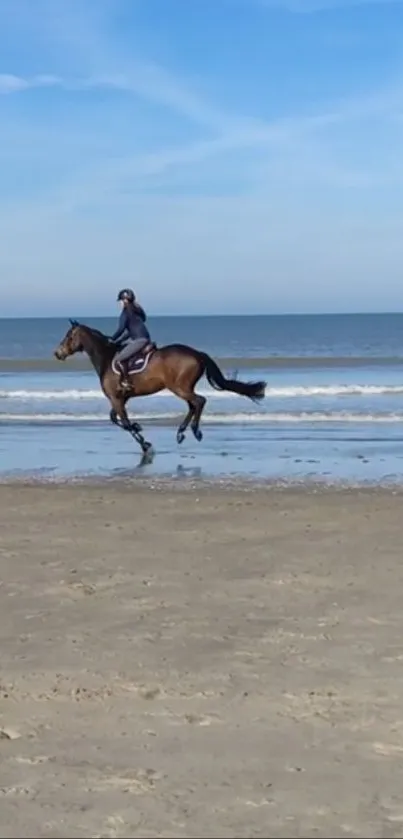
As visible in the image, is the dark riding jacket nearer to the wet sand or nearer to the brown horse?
the brown horse

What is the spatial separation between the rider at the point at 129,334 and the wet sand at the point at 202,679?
530 cm

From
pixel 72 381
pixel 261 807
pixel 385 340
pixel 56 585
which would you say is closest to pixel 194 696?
pixel 261 807

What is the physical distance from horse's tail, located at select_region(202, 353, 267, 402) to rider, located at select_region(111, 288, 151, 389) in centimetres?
97

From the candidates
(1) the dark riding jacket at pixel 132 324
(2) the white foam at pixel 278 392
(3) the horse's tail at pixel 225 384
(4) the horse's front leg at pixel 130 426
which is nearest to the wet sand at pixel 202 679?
(4) the horse's front leg at pixel 130 426

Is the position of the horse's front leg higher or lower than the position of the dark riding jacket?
lower

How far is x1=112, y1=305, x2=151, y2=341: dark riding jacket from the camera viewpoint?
13.5 metres

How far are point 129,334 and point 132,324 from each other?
0.53 ft

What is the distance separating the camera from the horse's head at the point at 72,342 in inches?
568

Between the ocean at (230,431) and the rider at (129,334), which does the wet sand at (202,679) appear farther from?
the rider at (129,334)

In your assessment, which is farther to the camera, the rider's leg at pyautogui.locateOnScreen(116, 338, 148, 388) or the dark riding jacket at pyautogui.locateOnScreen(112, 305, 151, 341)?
the rider's leg at pyautogui.locateOnScreen(116, 338, 148, 388)

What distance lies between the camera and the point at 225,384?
14.5 metres

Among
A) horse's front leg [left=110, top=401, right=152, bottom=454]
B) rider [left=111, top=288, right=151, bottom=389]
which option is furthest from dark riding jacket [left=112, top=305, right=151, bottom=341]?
horse's front leg [left=110, top=401, right=152, bottom=454]

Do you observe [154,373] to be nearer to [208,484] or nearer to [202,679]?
[208,484]

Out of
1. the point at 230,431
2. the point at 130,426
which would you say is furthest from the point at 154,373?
the point at 230,431
